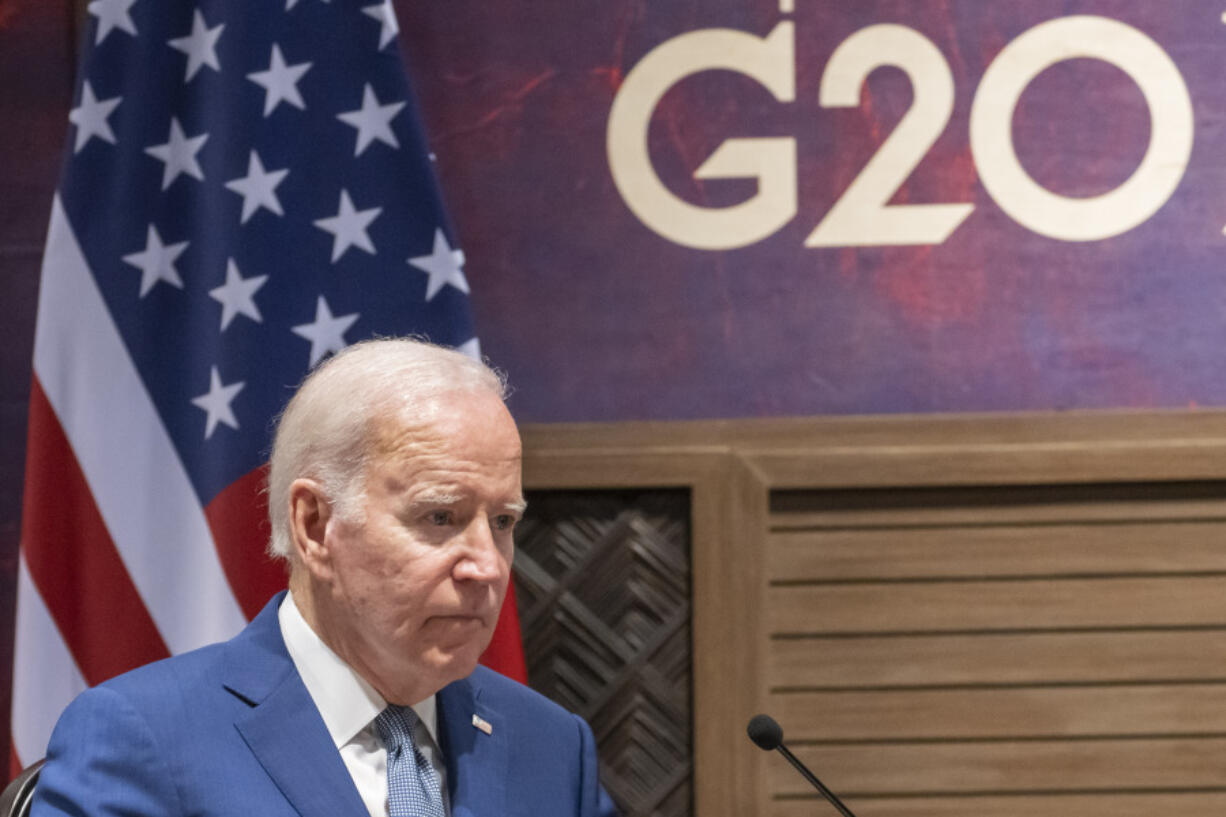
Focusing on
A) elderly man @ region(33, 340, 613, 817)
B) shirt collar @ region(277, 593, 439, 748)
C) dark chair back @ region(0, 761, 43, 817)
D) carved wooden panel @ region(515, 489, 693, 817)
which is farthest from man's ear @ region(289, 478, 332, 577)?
carved wooden panel @ region(515, 489, 693, 817)

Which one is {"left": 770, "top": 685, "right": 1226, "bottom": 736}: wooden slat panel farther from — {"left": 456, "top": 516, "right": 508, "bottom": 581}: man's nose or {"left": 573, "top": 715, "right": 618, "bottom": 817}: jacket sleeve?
{"left": 456, "top": 516, "right": 508, "bottom": 581}: man's nose

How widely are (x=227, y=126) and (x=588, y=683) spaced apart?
1.47 meters

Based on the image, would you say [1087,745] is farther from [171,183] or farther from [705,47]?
[171,183]

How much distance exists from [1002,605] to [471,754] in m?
1.60

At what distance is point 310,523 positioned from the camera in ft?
5.17

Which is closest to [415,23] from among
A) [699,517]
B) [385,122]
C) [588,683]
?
[385,122]

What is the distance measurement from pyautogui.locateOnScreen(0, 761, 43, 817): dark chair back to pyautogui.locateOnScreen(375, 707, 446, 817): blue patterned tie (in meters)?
0.43

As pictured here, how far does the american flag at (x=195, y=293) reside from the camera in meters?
2.69

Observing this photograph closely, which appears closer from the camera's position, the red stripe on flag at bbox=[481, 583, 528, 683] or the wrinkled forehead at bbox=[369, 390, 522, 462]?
the wrinkled forehead at bbox=[369, 390, 522, 462]

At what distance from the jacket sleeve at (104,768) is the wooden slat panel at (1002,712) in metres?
1.73

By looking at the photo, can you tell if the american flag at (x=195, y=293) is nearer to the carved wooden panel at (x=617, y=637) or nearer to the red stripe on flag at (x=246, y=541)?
the red stripe on flag at (x=246, y=541)

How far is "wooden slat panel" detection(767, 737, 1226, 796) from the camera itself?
286cm

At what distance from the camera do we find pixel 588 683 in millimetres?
2943

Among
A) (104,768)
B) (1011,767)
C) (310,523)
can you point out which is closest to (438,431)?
(310,523)
